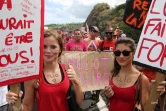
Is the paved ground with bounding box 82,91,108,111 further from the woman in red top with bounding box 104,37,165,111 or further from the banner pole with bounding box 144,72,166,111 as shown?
the banner pole with bounding box 144,72,166,111

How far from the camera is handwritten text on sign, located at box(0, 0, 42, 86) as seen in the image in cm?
193

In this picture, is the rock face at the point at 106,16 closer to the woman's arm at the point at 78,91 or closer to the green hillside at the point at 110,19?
the green hillside at the point at 110,19

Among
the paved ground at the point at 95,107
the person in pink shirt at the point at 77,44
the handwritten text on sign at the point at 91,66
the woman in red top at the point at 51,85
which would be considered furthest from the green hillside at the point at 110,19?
the woman in red top at the point at 51,85

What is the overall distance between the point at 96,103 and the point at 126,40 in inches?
138

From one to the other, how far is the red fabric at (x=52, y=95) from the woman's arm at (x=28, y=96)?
2.5 inches

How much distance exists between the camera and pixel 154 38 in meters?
2.11

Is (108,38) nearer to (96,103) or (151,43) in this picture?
(96,103)

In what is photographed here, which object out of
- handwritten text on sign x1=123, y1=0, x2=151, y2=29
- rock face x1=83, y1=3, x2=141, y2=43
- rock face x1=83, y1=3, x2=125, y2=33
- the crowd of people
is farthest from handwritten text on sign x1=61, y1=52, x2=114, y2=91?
rock face x1=83, y1=3, x2=125, y2=33

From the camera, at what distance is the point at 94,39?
6.50 m

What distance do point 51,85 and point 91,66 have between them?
308 cm

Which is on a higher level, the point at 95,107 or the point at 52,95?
the point at 52,95

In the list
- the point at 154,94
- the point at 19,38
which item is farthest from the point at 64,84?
the point at 154,94

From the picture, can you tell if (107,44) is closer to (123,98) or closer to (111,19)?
(123,98)

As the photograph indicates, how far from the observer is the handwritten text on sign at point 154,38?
82.4 inches
